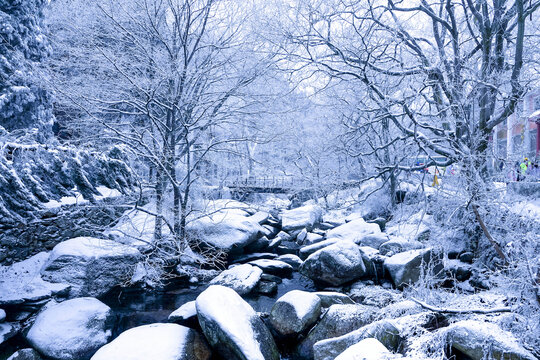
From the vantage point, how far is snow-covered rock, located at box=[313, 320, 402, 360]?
377 cm

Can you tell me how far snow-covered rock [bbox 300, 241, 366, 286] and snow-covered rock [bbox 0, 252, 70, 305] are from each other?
187 inches

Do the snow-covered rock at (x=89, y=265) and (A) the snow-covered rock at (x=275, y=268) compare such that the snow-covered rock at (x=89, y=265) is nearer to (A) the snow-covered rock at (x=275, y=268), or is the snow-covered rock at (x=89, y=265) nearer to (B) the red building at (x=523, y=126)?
(A) the snow-covered rock at (x=275, y=268)

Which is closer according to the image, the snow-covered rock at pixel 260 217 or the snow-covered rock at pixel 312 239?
the snow-covered rock at pixel 312 239

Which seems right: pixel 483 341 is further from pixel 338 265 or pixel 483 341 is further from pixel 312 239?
pixel 312 239

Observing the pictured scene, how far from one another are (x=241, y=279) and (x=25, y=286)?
3.77m

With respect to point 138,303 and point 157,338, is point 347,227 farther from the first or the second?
point 157,338

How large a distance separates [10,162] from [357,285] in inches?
278

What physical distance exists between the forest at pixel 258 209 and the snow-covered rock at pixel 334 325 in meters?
0.03

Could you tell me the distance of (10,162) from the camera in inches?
247

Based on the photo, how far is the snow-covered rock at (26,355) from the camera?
437 centimetres

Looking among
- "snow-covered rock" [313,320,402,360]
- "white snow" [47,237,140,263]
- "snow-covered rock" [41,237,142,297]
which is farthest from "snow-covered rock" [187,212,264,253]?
"snow-covered rock" [313,320,402,360]

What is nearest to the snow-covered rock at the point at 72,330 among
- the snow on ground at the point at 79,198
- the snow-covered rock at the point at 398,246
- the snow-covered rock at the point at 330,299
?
the snow on ground at the point at 79,198

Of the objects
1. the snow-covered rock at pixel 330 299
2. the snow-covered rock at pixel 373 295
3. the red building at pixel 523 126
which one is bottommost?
the snow-covered rock at pixel 373 295

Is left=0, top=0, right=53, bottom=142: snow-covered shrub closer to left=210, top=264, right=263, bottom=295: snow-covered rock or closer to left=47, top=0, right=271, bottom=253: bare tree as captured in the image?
left=47, top=0, right=271, bottom=253: bare tree
